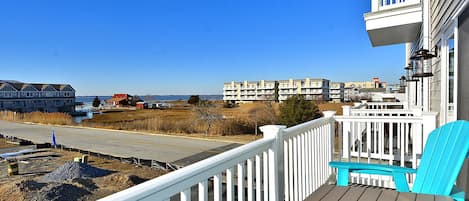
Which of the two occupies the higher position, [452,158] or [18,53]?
[18,53]

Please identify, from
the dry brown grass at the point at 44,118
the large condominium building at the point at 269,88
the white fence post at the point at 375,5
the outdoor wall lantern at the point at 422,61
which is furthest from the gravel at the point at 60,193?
the large condominium building at the point at 269,88

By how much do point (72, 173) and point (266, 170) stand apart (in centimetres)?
686

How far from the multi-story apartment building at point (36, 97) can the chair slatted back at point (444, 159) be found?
54.4m

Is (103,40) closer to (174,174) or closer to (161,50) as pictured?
(161,50)

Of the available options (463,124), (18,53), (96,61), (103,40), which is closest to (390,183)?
(463,124)

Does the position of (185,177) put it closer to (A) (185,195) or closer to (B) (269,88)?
(A) (185,195)

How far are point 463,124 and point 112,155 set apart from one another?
10.5 m

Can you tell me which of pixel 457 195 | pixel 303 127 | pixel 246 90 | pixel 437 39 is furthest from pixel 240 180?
pixel 246 90

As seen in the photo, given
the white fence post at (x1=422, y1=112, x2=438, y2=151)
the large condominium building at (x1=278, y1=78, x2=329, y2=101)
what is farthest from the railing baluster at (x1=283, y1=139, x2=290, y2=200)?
the large condominium building at (x1=278, y1=78, x2=329, y2=101)

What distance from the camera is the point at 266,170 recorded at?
1905 mm

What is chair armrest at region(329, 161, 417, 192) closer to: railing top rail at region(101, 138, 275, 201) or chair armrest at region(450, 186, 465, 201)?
chair armrest at region(450, 186, 465, 201)

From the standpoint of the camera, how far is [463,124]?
1.88 meters

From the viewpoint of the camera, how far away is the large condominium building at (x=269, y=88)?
58.3 m

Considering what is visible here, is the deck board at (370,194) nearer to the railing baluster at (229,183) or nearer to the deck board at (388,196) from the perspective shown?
the deck board at (388,196)
